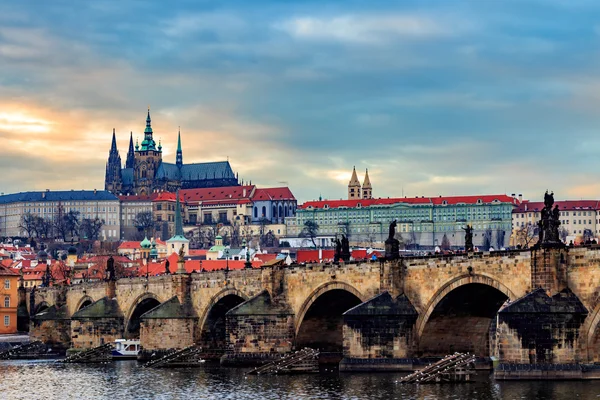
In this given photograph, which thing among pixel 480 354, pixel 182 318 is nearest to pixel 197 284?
pixel 182 318

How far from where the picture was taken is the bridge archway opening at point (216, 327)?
72.1 meters

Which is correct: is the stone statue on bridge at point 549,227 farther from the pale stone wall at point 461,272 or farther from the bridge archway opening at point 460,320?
the bridge archway opening at point 460,320

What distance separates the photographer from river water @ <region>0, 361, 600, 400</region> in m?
45.4

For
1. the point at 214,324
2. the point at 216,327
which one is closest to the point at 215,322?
the point at 214,324

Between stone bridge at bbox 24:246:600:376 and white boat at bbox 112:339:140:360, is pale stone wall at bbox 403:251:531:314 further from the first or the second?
white boat at bbox 112:339:140:360

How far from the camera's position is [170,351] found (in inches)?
2854

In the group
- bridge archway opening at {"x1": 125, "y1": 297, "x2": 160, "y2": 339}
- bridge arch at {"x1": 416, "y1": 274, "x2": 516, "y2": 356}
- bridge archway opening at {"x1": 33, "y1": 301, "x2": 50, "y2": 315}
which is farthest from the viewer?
bridge archway opening at {"x1": 33, "y1": 301, "x2": 50, "y2": 315}

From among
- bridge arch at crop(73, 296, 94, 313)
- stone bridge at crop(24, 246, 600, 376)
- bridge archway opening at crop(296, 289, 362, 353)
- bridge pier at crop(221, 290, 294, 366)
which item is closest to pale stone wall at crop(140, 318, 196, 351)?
stone bridge at crop(24, 246, 600, 376)

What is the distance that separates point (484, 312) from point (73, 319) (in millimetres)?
37719

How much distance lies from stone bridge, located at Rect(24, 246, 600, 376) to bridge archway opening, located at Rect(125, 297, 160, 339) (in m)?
3.34

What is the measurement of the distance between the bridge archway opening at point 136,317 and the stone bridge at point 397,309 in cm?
334

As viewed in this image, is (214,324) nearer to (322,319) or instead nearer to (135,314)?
(322,319)

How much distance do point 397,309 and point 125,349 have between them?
29.9 meters

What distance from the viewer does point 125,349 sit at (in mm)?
78688
